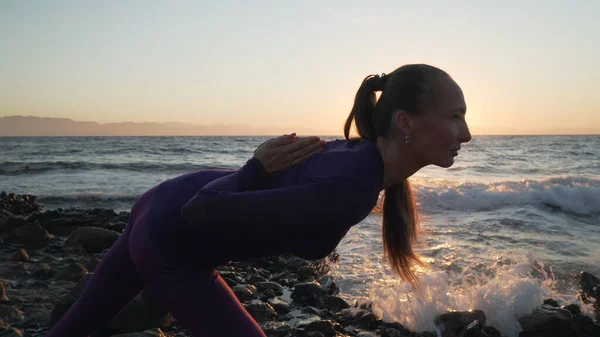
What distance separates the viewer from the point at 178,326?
13.9 feet

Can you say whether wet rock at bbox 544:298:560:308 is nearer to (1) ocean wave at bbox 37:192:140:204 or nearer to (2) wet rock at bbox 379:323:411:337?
(2) wet rock at bbox 379:323:411:337

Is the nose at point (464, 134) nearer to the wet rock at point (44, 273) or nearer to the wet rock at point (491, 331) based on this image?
the wet rock at point (491, 331)

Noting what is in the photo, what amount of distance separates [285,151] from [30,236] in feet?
22.7

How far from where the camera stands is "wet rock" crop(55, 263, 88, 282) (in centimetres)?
544

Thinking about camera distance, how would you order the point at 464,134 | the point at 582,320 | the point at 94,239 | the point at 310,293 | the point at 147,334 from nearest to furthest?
1. the point at 464,134
2. the point at 147,334
3. the point at 582,320
4. the point at 310,293
5. the point at 94,239

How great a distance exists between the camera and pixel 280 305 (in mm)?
5055

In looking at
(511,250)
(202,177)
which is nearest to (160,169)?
(511,250)

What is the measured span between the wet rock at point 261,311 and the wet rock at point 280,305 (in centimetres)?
14

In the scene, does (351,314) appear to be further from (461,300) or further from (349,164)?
(349,164)

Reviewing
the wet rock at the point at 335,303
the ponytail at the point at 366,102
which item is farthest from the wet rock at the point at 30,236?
the ponytail at the point at 366,102

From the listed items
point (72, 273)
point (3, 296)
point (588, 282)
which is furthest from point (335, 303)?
point (3, 296)

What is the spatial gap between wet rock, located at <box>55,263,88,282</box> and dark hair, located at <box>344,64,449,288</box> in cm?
397

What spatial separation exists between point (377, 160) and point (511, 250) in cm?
635

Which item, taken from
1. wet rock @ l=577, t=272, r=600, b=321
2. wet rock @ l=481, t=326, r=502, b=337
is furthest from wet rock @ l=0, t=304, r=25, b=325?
wet rock @ l=577, t=272, r=600, b=321
